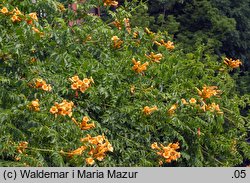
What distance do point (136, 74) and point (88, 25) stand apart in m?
0.89

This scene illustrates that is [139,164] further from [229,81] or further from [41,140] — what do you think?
[229,81]

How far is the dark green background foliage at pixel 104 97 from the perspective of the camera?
393cm

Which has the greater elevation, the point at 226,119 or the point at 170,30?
the point at 226,119

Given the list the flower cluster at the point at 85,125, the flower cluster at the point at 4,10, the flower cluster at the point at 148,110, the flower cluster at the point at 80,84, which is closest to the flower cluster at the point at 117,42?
the flower cluster at the point at 148,110

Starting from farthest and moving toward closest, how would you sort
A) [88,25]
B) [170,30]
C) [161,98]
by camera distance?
[170,30]
[88,25]
[161,98]

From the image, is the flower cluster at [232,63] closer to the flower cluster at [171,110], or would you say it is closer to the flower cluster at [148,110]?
the flower cluster at [171,110]

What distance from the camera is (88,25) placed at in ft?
18.4

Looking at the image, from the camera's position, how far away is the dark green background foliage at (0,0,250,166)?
393cm

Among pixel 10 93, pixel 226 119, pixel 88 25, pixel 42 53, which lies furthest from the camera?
pixel 226 119

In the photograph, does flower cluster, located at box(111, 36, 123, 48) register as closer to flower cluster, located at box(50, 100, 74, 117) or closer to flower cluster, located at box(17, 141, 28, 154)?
flower cluster, located at box(50, 100, 74, 117)

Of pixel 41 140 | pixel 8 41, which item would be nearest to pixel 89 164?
pixel 41 140

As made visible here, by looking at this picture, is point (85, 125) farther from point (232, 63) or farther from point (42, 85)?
point (232, 63)

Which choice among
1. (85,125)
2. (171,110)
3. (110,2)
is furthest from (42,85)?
(110,2)

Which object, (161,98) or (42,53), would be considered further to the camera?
(161,98)
